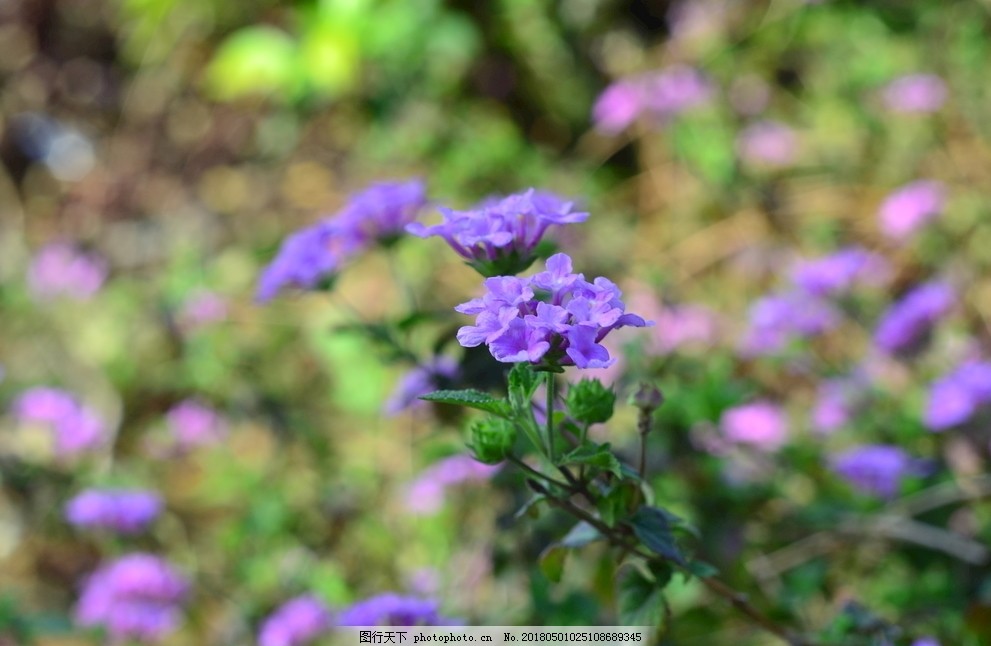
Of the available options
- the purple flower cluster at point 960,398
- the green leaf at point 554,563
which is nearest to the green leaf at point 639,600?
the green leaf at point 554,563

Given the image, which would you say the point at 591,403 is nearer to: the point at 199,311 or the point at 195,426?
the point at 195,426

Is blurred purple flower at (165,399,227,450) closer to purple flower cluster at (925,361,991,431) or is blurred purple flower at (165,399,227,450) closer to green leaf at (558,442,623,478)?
purple flower cluster at (925,361,991,431)

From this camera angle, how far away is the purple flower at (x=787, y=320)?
1.60 m

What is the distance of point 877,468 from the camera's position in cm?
133

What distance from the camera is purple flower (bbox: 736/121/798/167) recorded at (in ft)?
8.45

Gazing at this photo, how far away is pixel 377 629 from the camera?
3.08 feet

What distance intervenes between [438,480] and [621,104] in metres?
1.31

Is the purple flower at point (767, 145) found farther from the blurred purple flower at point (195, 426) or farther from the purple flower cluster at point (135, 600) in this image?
the purple flower cluster at point (135, 600)

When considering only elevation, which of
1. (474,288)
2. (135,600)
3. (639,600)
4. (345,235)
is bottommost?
(639,600)

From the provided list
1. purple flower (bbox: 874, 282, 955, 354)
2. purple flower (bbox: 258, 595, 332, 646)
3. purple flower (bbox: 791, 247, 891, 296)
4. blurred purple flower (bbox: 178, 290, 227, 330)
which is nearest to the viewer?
purple flower (bbox: 258, 595, 332, 646)

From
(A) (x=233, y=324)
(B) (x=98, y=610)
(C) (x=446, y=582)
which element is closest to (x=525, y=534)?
(C) (x=446, y=582)

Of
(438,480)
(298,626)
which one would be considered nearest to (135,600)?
(298,626)

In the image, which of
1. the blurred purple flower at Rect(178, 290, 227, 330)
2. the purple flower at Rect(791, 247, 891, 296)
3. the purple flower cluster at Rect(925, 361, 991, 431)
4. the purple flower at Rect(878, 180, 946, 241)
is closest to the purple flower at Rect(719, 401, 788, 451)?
the purple flower at Rect(791, 247, 891, 296)

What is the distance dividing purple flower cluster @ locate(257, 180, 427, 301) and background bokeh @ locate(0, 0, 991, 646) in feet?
0.27
